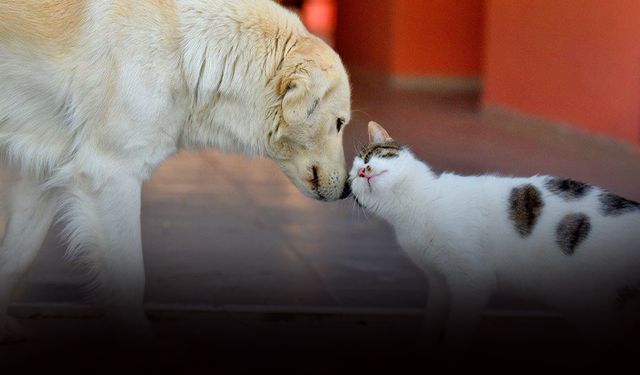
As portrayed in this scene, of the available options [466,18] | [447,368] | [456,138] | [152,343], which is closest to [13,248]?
[152,343]

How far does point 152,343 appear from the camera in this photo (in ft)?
15.3

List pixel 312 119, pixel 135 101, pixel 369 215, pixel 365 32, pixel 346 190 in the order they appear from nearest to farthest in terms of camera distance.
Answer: pixel 135 101
pixel 312 119
pixel 346 190
pixel 369 215
pixel 365 32

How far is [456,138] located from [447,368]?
21.1ft

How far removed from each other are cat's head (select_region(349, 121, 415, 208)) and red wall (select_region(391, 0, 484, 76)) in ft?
35.5

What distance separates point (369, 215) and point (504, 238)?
9.07ft

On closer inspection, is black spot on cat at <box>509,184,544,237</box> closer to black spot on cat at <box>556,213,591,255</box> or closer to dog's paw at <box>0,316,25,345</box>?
black spot on cat at <box>556,213,591,255</box>

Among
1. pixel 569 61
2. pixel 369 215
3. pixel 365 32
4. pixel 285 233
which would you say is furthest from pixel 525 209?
pixel 365 32

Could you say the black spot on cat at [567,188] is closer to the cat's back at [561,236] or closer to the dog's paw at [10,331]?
the cat's back at [561,236]

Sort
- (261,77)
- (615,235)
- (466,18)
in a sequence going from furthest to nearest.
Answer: (466,18)
(261,77)
(615,235)

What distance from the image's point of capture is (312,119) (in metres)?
4.77

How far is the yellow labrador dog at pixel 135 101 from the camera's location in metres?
4.50

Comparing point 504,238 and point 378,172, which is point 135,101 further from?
point 504,238

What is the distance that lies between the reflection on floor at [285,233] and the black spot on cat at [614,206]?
1.03 m

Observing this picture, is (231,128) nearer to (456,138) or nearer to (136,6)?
(136,6)
